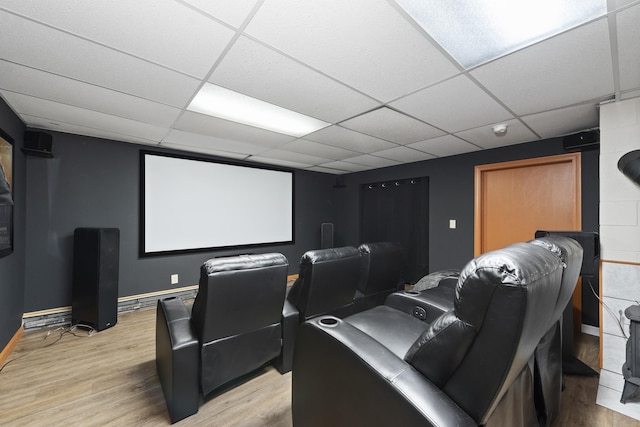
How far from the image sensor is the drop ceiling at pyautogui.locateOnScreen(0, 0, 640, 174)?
4.17 feet

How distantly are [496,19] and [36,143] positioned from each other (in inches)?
162

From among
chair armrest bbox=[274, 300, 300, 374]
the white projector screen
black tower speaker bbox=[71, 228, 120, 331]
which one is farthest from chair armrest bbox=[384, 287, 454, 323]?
the white projector screen

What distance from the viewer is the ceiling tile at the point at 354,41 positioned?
4.04 ft

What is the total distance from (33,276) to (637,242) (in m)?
5.77

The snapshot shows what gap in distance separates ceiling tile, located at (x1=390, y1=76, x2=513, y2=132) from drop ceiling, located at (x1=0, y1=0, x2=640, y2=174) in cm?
2

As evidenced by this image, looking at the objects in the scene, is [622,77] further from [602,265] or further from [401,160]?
[401,160]

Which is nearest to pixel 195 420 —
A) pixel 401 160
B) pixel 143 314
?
pixel 143 314

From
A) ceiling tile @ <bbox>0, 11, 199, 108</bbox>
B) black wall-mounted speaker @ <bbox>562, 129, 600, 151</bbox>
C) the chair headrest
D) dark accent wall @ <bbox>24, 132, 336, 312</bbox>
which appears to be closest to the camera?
ceiling tile @ <bbox>0, 11, 199, 108</bbox>

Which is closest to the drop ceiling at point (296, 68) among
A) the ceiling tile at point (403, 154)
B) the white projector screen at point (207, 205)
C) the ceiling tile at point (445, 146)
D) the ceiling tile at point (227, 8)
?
the ceiling tile at point (227, 8)

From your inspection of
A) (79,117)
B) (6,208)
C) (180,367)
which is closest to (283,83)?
(180,367)

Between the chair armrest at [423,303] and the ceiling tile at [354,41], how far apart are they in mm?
1545

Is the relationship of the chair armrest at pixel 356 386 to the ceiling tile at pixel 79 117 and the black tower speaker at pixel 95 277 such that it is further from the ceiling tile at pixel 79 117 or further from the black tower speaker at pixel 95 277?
the ceiling tile at pixel 79 117

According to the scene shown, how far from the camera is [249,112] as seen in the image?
2484 mm

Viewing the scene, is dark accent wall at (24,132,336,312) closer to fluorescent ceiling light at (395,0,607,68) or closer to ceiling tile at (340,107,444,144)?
ceiling tile at (340,107,444,144)
